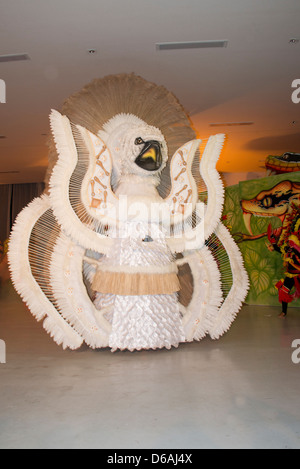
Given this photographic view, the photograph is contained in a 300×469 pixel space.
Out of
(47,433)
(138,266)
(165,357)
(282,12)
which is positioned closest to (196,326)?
(165,357)

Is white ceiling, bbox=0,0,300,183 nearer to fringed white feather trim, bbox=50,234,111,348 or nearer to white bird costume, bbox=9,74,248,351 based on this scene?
white bird costume, bbox=9,74,248,351

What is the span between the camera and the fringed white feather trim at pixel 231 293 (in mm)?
3416

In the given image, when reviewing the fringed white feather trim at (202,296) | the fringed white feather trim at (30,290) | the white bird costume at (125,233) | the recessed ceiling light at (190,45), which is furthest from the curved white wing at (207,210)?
the recessed ceiling light at (190,45)

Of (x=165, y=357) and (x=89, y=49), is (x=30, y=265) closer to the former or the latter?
(x=165, y=357)

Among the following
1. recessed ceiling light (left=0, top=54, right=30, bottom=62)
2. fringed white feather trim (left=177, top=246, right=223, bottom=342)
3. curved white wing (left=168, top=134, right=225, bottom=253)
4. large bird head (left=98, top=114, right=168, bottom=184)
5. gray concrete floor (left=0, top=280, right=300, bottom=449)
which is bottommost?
gray concrete floor (left=0, top=280, right=300, bottom=449)

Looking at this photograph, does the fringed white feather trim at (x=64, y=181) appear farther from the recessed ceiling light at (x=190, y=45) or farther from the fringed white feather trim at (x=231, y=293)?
the recessed ceiling light at (x=190, y=45)

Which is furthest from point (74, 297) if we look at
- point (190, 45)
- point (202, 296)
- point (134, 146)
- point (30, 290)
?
point (190, 45)

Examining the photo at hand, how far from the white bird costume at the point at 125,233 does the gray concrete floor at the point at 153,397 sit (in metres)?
0.25

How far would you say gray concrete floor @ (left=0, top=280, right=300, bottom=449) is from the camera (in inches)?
68.6

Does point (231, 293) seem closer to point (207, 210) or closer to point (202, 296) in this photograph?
point (202, 296)

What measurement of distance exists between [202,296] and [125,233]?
0.82 metres

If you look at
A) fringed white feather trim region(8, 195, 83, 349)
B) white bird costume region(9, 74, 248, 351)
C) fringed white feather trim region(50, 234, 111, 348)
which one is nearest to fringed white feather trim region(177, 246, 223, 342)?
white bird costume region(9, 74, 248, 351)

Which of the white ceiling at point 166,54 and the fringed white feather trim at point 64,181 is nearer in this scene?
the fringed white feather trim at point 64,181

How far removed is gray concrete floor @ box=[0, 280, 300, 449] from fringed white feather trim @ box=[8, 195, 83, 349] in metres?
0.17
